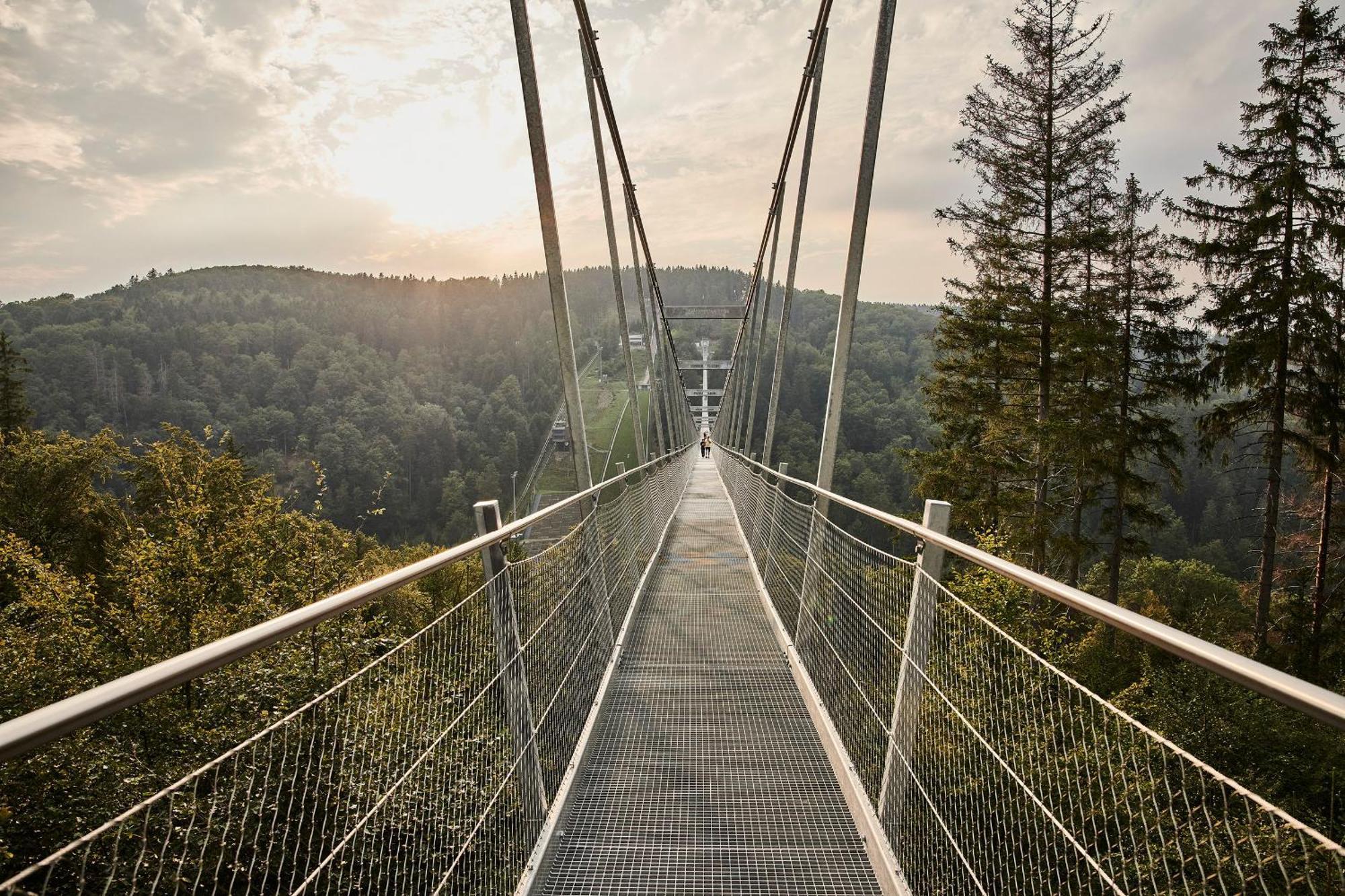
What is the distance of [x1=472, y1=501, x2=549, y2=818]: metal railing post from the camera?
229cm

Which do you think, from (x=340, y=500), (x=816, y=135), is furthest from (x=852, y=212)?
(x=340, y=500)

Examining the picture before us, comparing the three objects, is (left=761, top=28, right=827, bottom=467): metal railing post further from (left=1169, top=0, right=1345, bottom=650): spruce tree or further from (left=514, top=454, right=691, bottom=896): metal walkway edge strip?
(left=1169, top=0, right=1345, bottom=650): spruce tree

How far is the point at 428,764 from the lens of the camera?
1886mm

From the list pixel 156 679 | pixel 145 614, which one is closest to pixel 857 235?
pixel 156 679

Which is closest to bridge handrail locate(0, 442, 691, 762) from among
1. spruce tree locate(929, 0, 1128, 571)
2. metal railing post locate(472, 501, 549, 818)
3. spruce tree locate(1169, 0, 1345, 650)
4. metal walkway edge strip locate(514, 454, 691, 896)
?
metal railing post locate(472, 501, 549, 818)

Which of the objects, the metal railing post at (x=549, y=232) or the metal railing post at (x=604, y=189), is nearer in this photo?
the metal railing post at (x=549, y=232)

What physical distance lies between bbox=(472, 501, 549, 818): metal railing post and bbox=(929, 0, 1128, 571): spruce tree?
505 inches

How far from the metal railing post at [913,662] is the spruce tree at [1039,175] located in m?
12.3

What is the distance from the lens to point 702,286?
331ft

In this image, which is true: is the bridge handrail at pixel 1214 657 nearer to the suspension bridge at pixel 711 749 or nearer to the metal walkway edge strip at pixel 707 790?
the suspension bridge at pixel 711 749

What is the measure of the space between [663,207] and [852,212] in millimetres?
11087

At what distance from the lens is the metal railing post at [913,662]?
2273 mm

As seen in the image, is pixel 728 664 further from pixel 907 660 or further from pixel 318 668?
pixel 318 668

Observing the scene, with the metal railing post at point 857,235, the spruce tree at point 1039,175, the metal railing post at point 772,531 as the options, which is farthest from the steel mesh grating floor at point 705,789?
the spruce tree at point 1039,175
